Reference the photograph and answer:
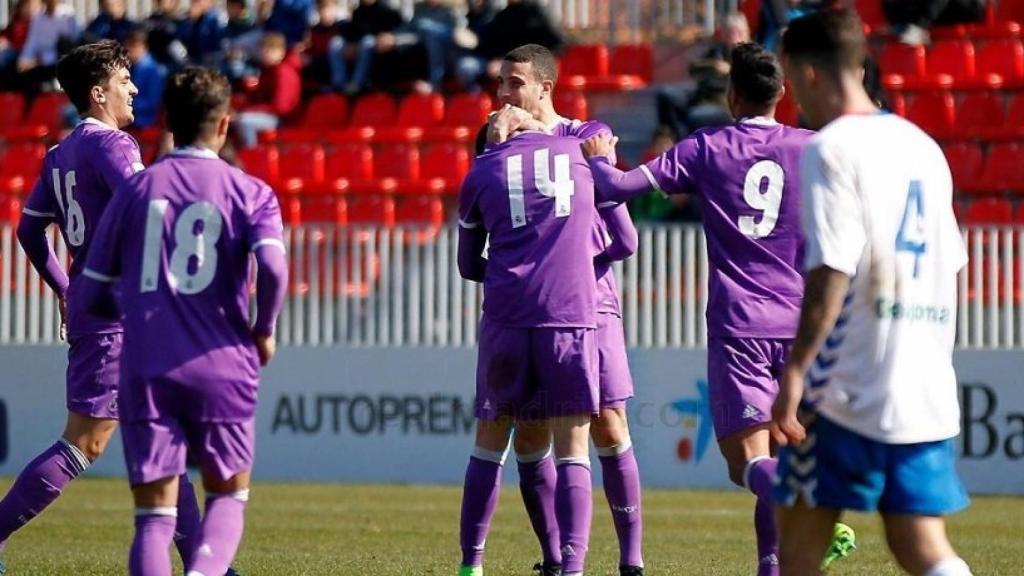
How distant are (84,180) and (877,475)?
4062 mm

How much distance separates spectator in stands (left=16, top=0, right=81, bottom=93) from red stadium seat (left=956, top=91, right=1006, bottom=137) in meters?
11.0

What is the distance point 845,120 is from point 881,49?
14775 millimetres

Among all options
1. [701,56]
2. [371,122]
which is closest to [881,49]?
[701,56]

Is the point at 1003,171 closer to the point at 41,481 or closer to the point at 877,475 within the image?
the point at 41,481

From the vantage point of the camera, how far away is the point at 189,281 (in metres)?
6.33

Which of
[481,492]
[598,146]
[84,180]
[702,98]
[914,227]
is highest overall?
[702,98]

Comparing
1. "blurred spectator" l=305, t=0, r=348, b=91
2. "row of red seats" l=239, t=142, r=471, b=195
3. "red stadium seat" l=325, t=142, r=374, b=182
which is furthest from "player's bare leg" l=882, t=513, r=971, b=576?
"blurred spectator" l=305, t=0, r=348, b=91

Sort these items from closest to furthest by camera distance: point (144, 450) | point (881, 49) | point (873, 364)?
point (873, 364)
point (144, 450)
point (881, 49)

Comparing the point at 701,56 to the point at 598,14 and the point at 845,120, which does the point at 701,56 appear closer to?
the point at 598,14

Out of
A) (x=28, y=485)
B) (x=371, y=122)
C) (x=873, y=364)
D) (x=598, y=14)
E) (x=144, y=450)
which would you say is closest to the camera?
(x=873, y=364)

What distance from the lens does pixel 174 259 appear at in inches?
250

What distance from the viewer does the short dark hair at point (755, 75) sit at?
7.54 meters

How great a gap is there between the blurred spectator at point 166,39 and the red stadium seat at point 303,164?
223 centimetres

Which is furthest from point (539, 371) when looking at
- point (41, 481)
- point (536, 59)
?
point (41, 481)
